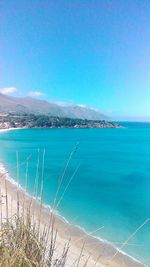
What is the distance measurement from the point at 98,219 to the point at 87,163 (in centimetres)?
1107

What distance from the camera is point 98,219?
25.8 ft

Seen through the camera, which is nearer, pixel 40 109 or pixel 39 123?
pixel 39 123

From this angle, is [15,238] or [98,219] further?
[98,219]

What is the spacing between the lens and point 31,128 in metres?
57.8

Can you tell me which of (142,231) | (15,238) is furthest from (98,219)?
(15,238)

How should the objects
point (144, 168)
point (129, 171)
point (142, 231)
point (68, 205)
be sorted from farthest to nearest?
point (144, 168)
point (129, 171)
point (68, 205)
point (142, 231)

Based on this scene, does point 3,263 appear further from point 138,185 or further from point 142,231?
point 138,185

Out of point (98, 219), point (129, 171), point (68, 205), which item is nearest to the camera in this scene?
point (98, 219)

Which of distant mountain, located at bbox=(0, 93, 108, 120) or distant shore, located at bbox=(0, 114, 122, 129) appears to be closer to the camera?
distant shore, located at bbox=(0, 114, 122, 129)

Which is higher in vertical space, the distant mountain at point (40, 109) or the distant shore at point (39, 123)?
the distant mountain at point (40, 109)

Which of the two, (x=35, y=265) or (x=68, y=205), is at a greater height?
(x=35, y=265)

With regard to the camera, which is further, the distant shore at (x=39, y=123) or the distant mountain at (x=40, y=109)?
the distant mountain at (x=40, y=109)

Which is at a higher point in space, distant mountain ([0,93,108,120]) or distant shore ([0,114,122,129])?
distant mountain ([0,93,108,120])

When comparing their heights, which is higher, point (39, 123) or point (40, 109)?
point (40, 109)
